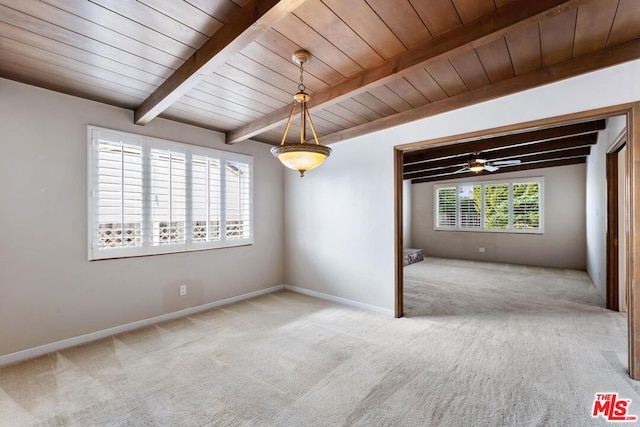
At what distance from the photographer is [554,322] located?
3555 mm

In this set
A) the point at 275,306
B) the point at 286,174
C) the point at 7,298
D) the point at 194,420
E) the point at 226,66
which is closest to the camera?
the point at 194,420

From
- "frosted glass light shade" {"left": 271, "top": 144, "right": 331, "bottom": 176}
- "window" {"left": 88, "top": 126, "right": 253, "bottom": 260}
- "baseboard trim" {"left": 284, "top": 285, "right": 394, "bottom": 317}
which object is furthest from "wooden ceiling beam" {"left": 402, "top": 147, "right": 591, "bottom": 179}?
"frosted glass light shade" {"left": 271, "top": 144, "right": 331, "bottom": 176}

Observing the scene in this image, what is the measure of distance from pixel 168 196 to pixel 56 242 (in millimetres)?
1194

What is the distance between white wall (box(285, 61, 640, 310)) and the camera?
2.56 meters

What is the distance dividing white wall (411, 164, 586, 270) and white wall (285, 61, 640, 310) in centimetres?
567

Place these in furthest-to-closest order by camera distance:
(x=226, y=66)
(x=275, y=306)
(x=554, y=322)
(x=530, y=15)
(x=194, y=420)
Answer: (x=275, y=306) → (x=554, y=322) → (x=226, y=66) → (x=194, y=420) → (x=530, y=15)

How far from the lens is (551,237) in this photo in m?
7.21

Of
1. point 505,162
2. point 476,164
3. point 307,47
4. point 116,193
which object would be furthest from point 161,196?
point 505,162

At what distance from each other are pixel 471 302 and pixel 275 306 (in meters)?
3.00

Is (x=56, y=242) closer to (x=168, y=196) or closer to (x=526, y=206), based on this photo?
(x=168, y=196)

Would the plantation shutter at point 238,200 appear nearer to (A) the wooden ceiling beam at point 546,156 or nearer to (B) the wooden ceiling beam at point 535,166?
(A) the wooden ceiling beam at point 546,156

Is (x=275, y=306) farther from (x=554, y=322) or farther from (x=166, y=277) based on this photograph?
(x=554, y=322)

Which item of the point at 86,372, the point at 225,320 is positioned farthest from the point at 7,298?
the point at 225,320

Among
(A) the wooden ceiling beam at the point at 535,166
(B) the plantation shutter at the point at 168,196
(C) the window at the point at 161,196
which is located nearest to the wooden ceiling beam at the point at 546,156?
(A) the wooden ceiling beam at the point at 535,166
